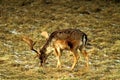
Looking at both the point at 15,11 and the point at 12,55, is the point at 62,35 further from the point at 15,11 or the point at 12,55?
the point at 15,11

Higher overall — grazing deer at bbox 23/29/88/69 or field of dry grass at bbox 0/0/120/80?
grazing deer at bbox 23/29/88/69

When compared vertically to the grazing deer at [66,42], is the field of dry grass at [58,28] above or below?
below

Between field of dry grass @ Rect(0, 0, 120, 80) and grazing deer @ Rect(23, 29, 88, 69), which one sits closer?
field of dry grass @ Rect(0, 0, 120, 80)

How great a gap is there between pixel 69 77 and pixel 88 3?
44.3ft

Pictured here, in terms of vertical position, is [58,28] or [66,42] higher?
[66,42]

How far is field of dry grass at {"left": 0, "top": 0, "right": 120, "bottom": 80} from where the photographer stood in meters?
13.0

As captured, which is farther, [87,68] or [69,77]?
[87,68]

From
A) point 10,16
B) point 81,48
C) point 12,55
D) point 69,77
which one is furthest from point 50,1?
point 69,77

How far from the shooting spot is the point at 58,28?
20.5m

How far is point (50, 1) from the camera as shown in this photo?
1010 inches

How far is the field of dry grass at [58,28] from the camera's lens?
13031 millimetres

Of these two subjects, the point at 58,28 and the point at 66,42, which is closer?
the point at 66,42

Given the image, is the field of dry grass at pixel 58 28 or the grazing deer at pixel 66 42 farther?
the grazing deer at pixel 66 42

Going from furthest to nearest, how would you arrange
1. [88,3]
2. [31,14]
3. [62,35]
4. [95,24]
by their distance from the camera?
1. [88,3]
2. [31,14]
3. [95,24]
4. [62,35]
